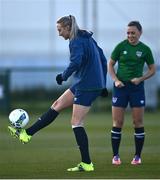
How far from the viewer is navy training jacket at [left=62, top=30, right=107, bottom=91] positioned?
11625mm

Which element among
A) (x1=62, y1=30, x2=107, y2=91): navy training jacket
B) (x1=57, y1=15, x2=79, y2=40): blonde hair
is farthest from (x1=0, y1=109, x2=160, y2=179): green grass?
(x1=57, y1=15, x2=79, y2=40): blonde hair

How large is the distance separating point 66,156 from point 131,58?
2.22 meters

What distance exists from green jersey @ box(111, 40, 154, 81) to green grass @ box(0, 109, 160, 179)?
4.20 feet

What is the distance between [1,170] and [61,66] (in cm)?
2040

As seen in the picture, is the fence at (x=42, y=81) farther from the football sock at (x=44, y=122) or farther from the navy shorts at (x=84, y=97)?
the navy shorts at (x=84, y=97)

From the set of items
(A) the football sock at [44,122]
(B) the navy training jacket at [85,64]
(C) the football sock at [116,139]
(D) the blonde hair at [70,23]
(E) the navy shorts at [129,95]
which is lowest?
(C) the football sock at [116,139]

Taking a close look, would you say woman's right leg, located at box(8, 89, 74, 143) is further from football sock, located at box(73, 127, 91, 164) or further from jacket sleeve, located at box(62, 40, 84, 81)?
jacket sleeve, located at box(62, 40, 84, 81)

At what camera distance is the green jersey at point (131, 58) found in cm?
1272

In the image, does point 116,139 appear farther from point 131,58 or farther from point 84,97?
point 84,97

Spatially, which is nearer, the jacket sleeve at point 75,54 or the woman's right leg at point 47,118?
the jacket sleeve at point 75,54

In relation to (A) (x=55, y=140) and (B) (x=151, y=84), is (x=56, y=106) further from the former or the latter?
(B) (x=151, y=84)

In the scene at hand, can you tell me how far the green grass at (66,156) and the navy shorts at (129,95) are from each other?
0.86 meters

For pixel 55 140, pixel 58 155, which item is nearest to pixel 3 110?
pixel 55 140

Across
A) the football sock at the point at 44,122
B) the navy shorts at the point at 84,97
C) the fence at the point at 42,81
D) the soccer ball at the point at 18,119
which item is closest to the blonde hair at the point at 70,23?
the navy shorts at the point at 84,97
